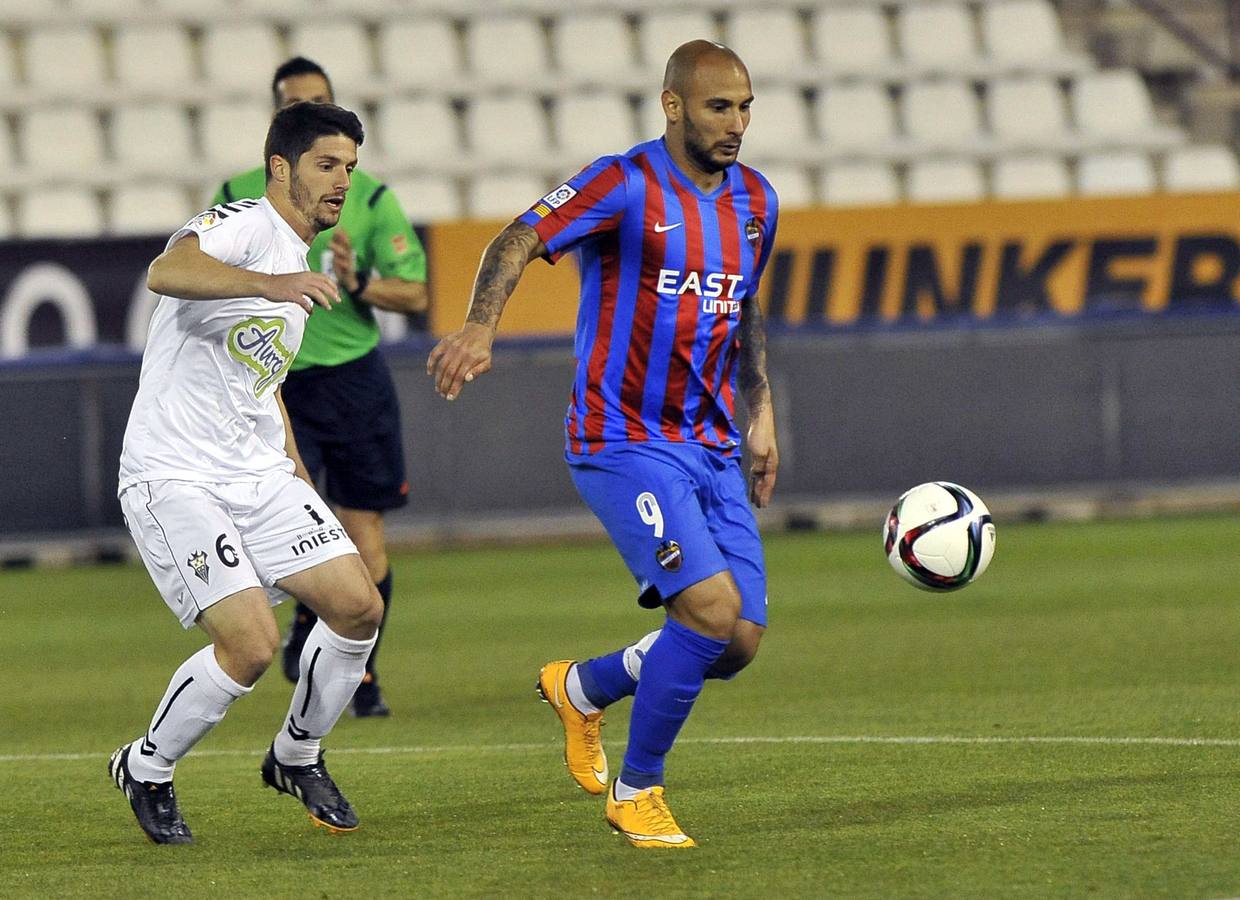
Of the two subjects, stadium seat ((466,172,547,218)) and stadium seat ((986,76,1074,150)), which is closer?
stadium seat ((466,172,547,218))

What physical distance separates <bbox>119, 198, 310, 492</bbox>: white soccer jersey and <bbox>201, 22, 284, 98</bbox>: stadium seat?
12.6m

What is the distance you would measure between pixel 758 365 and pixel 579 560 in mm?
8553

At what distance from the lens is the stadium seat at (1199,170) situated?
18516 mm

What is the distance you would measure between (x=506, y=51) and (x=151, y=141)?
3.32 meters

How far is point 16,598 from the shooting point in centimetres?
1291

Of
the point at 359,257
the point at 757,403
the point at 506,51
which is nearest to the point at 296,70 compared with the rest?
the point at 359,257

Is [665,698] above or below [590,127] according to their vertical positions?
above

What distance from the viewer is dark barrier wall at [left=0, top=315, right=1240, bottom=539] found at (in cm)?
1521

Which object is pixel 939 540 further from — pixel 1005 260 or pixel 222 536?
pixel 1005 260

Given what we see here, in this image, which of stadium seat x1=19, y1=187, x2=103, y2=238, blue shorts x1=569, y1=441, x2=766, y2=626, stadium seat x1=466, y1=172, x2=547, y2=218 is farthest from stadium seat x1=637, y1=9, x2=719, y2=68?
blue shorts x1=569, y1=441, x2=766, y2=626

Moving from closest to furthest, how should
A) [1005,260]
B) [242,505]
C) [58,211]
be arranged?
[242,505] → [1005,260] → [58,211]

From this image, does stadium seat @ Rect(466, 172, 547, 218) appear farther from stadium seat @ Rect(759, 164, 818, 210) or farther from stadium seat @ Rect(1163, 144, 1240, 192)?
stadium seat @ Rect(1163, 144, 1240, 192)

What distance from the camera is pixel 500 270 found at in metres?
5.34

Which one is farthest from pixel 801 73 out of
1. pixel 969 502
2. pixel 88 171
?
pixel 969 502
